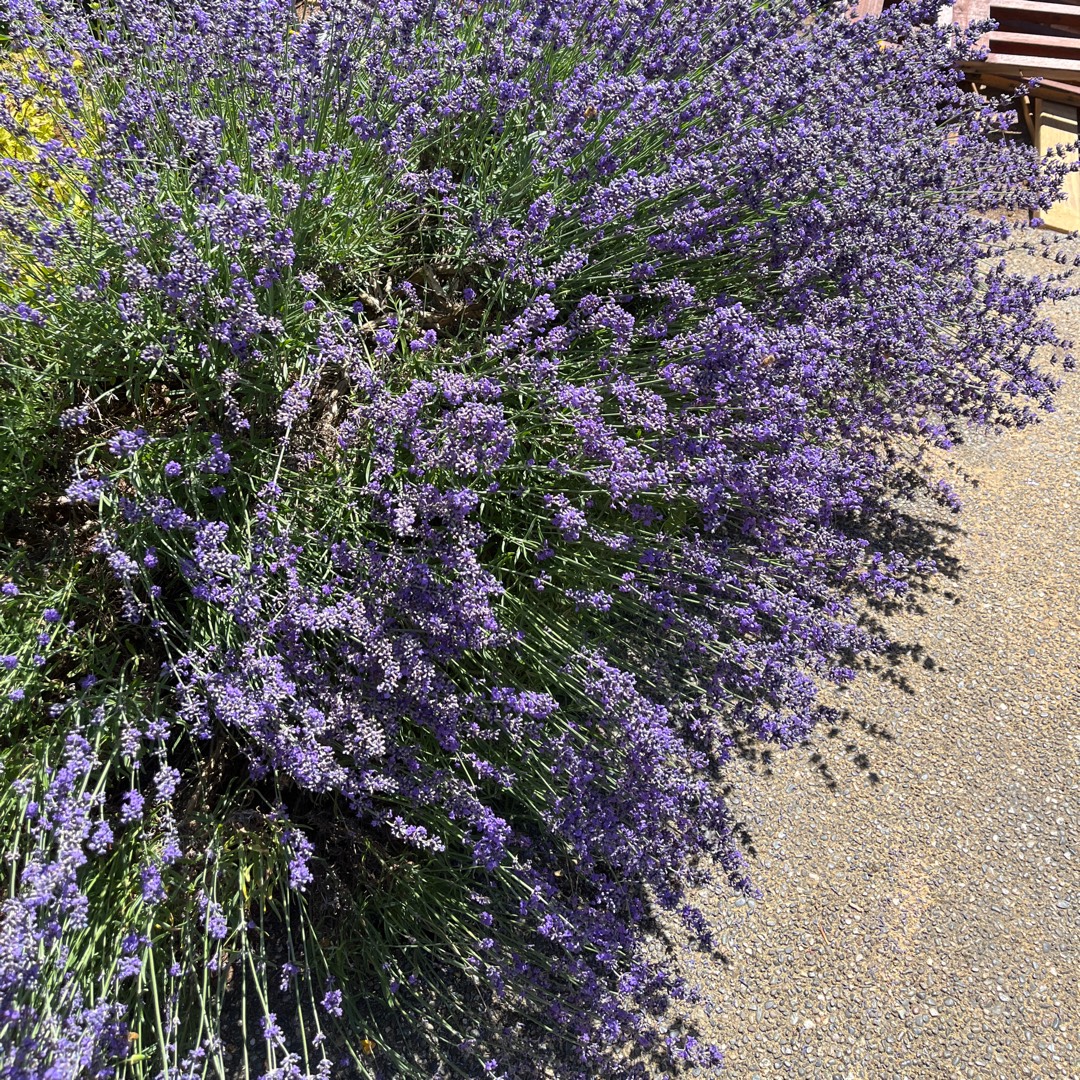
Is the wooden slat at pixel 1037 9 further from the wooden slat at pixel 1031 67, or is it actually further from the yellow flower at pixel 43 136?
the yellow flower at pixel 43 136

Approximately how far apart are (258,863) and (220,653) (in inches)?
26.3

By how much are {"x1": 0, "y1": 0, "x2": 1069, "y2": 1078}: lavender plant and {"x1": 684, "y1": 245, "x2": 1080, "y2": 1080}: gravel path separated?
0.35 metres

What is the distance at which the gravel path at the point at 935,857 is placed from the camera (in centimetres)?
300

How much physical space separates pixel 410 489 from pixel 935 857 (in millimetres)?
2446

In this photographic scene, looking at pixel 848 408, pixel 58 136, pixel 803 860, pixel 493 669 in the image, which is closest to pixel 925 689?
pixel 803 860

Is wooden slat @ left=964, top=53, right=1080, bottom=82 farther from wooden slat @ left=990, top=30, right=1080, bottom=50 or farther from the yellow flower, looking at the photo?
the yellow flower

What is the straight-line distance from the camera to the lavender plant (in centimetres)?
224

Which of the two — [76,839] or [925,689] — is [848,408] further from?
[76,839]

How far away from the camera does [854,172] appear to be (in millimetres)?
3004

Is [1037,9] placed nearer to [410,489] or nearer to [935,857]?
[935,857]

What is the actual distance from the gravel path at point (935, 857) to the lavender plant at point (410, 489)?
35 cm

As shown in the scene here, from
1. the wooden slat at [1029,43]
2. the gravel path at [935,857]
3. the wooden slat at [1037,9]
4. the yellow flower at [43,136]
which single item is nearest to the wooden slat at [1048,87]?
the wooden slat at [1029,43]

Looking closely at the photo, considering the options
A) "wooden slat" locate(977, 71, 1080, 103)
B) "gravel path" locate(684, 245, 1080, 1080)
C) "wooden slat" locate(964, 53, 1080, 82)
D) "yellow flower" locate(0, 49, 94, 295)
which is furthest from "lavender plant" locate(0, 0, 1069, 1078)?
"wooden slat" locate(977, 71, 1080, 103)

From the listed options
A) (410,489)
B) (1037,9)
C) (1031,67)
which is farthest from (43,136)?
(1037,9)
